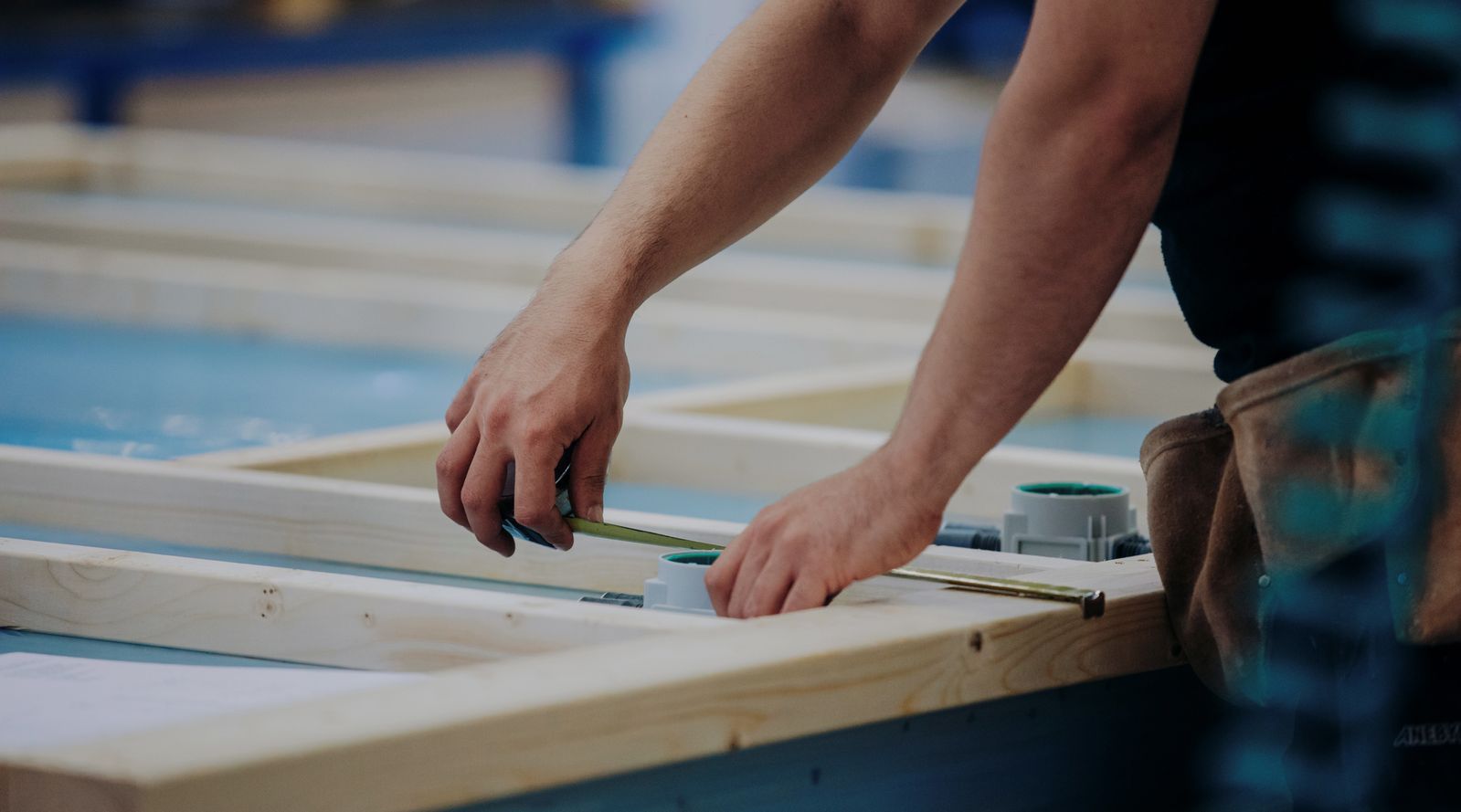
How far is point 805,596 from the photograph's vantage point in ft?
3.70

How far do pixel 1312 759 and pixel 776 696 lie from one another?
0.36 m

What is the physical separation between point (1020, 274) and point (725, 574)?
0.26 meters

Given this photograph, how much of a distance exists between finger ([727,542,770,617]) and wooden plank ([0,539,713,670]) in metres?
0.03

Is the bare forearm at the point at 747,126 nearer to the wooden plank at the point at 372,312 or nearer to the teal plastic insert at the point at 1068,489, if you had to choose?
the teal plastic insert at the point at 1068,489

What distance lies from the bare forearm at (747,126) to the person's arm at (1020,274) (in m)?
0.30

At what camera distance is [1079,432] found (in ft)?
7.49

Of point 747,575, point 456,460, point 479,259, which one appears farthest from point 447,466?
point 479,259

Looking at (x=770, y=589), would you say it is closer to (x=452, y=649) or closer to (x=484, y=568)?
(x=452, y=649)

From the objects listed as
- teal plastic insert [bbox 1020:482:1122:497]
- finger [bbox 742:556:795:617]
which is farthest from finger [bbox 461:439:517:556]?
teal plastic insert [bbox 1020:482:1122:497]

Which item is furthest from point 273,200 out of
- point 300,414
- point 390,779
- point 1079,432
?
point 390,779

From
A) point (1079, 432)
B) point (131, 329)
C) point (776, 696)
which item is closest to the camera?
point (776, 696)

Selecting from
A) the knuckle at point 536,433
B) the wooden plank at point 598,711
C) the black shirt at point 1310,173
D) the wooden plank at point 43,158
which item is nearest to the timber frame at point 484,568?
the wooden plank at point 598,711

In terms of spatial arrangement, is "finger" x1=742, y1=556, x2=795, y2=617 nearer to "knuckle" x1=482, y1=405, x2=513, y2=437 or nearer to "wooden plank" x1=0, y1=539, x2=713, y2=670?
"wooden plank" x1=0, y1=539, x2=713, y2=670

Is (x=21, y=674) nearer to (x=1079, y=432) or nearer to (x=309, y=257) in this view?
(x=1079, y=432)
